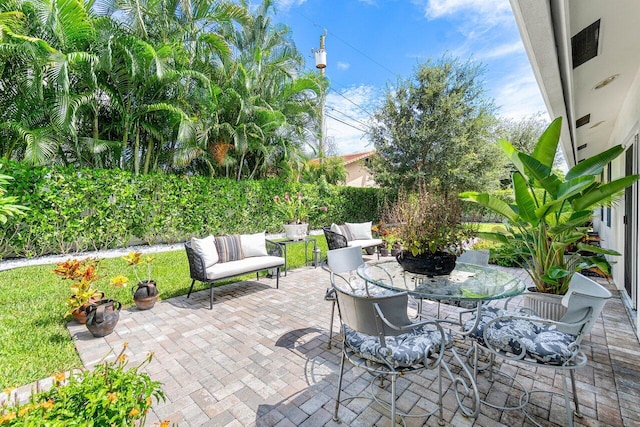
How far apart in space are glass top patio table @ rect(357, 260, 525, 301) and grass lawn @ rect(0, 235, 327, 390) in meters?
3.24

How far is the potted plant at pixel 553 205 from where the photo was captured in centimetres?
320

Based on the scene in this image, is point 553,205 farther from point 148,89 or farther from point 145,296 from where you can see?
point 148,89

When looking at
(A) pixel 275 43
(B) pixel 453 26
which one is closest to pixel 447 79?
(B) pixel 453 26

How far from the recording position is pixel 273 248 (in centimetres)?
595

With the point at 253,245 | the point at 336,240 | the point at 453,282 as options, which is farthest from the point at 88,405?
the point at 336,240

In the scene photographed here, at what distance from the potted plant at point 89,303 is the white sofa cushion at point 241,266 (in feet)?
3.92

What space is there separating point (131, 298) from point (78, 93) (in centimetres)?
612

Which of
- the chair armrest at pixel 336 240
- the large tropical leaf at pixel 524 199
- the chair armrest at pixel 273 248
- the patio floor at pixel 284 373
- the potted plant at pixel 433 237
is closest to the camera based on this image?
the patio floor at pixel 284 373

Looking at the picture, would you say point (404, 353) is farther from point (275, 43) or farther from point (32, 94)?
point (275, 43)

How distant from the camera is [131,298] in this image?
4629 millimetres

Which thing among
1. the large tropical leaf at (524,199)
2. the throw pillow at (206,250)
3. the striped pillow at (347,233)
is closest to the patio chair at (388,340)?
the large tropical leaf at (524,199)

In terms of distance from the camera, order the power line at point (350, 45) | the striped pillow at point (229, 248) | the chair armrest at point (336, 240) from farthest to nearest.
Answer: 1. the power line at point (350, 45)
2. the chair armrest at point (336, 240)
3. the striped pillow at point (229, 248)

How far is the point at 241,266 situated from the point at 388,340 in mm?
3135

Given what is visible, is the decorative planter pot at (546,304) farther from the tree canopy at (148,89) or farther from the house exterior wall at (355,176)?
the house exterior wall at (355,176)
